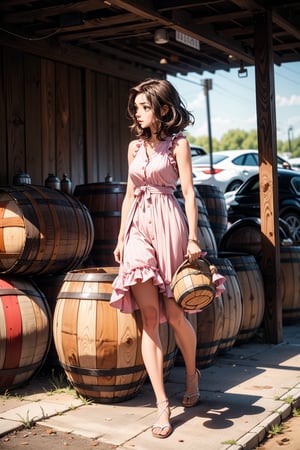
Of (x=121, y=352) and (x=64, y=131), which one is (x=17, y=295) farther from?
(x=64, y=131)

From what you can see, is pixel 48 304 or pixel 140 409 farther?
pixel 48 304

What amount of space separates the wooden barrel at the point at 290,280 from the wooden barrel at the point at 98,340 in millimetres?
3367

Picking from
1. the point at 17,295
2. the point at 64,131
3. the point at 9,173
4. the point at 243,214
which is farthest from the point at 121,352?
the point at 243,214

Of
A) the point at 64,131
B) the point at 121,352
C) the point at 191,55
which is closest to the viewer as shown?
the point at 121,352

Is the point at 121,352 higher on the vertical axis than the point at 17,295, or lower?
lower

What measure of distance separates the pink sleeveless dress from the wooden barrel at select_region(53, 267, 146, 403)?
22 centimetres

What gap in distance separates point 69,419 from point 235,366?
6.38 feet

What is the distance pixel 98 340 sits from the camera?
15.0 ft

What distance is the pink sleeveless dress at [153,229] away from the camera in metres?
4.28

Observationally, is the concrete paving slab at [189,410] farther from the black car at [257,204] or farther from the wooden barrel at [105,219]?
the black car at [257,204]

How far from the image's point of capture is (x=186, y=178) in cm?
430

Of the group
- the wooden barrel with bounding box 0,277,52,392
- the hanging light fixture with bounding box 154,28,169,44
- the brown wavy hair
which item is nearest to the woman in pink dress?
the brown wavy hair

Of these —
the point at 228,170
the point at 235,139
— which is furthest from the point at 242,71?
the point at 235,139

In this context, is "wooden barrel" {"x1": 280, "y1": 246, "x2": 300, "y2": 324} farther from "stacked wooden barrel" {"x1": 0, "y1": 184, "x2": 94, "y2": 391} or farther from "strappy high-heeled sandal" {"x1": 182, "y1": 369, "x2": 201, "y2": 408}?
"strappy high-heeled sandal" {"x1": 182, "y1": 369, "x2": 201, "y2": 408}
